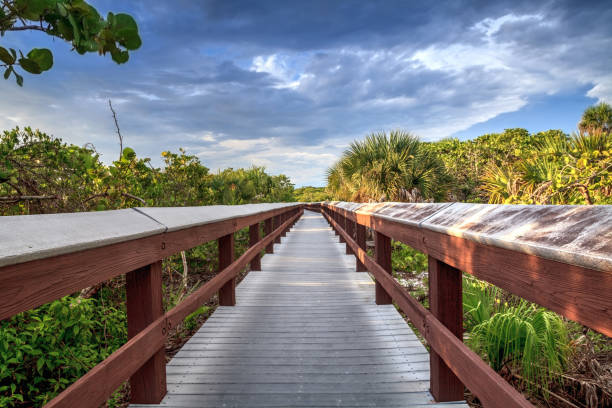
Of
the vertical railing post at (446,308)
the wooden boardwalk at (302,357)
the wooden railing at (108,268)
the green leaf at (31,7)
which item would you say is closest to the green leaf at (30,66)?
the green leaf at (31,7)

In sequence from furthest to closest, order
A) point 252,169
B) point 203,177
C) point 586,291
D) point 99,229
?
point 252,169, point 203,177, point 99,229, point 586,291

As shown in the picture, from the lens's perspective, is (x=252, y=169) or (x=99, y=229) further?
(x=252, y=169)

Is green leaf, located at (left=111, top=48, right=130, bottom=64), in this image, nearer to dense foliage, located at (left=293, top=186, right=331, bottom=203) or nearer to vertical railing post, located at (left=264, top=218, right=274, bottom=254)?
vertical railing post, located at (left=264, top=218, right=274, bottom=254)

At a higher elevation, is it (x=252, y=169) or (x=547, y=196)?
(x=252, y=169)

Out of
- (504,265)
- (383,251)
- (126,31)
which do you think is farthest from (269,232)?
(504,265)

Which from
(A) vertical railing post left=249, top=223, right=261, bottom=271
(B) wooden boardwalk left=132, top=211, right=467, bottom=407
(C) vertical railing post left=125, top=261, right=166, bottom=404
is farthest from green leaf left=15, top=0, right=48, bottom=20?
(A) vertical railing post left=249, top=223, right=261, bottom=271

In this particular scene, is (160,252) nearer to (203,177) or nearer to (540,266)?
(540,266)

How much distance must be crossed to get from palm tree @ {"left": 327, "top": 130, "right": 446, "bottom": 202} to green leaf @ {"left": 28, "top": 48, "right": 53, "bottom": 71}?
35.2 ft

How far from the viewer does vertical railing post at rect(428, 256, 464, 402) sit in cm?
179

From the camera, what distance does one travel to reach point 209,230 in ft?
8.79

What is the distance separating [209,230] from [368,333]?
162 centimetres

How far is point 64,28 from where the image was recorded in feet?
3.72

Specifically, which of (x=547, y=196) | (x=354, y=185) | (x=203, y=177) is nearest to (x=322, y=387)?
(x=547, y=196)

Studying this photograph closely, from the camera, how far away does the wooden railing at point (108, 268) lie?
3.05ft
